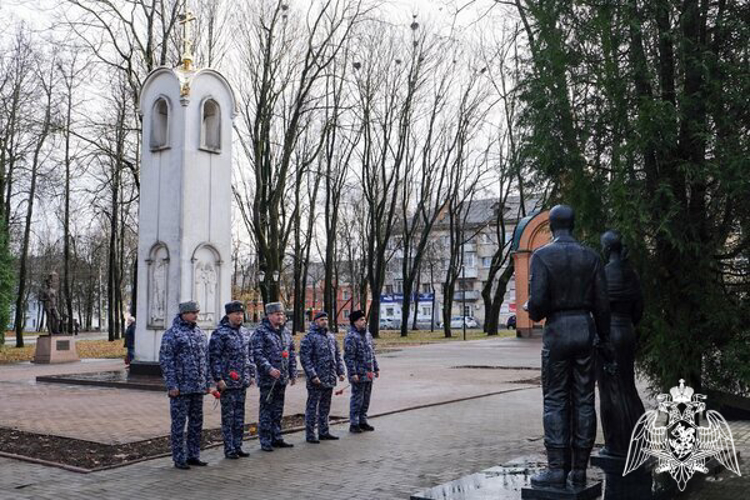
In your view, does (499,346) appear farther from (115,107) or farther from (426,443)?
(426,443)

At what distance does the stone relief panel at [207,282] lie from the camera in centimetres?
1769

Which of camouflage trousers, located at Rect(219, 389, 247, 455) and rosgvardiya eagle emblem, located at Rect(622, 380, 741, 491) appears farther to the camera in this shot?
camouflage trousers, located at Rect(219, 389, 247, 455)

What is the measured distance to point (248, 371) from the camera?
9.00 metres

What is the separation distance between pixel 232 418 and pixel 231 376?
483 millimetres

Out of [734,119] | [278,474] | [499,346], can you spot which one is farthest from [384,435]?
[499,346]

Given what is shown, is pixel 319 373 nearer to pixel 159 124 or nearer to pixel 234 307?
pixel 234 307

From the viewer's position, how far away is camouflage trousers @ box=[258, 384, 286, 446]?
9.23 m

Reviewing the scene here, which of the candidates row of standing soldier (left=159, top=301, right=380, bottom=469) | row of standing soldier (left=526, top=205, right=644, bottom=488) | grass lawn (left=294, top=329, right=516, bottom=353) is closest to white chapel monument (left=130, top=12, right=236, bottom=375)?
row of standing soldier (left=159, top=301, right=380, bottom=469)

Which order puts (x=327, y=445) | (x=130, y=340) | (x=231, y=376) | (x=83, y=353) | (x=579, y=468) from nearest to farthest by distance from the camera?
(x=579, y=468)
(x=231, y=376)
(x=327, y=445)
(x=130, y=340)
(x=83, y=353)

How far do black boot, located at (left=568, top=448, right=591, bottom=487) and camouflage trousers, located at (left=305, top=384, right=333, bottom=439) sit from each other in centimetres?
445

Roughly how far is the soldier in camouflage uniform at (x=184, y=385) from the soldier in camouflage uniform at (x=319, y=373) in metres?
1.67

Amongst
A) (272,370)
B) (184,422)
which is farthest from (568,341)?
(184,422)

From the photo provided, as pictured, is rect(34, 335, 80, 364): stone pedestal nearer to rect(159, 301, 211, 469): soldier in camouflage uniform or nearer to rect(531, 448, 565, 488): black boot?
rect(159, 301, 211, 469): soldier in camouflage uniform

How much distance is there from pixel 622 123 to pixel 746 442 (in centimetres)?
460
